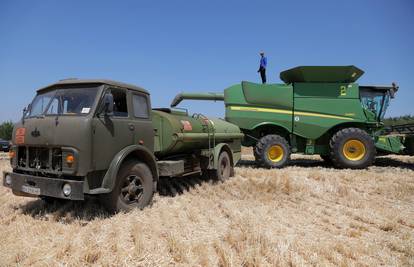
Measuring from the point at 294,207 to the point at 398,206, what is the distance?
199cm

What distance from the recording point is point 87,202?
18.6 ft

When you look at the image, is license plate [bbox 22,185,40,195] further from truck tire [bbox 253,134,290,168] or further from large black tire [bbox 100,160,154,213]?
truck tire [bbox 253,134,290,168]

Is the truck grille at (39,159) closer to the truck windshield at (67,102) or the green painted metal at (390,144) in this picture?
the truck windshield at (67,102)

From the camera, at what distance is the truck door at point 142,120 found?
222 inches

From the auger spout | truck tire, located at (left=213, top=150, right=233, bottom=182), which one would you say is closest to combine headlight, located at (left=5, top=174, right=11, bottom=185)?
truck tire, located at (left=213, top=150, right=233, bottom=182)

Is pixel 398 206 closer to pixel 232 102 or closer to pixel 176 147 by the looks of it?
pixel 176 147

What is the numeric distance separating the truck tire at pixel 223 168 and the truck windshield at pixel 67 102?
13.2ft

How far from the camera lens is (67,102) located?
5.03 meters

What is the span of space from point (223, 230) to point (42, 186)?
266cm

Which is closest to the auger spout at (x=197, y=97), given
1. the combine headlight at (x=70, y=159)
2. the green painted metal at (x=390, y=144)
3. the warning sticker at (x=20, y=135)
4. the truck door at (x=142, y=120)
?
the truck door at (x=142, y=120)

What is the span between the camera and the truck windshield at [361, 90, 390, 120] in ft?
36.2

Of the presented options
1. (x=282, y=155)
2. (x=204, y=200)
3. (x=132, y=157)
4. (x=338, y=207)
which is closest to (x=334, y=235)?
(x=338, y=207)

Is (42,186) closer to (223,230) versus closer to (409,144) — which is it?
(223,230)

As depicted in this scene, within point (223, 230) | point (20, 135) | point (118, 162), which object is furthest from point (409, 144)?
point (20, 135)
